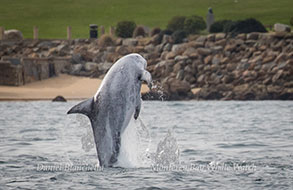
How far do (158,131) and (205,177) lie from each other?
11.5 m

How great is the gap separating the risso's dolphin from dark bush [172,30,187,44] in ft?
156

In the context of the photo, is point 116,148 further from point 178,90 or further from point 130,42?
point 130,42

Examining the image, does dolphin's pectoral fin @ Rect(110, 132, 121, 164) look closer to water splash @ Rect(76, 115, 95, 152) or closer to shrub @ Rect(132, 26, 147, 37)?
water splash @ Rect(76, 115, 95, 152)

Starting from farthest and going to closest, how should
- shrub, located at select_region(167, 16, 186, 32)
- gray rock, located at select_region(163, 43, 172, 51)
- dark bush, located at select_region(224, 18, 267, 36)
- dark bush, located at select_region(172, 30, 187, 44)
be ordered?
shrub, located at select_region(167, 16, 186, 32)
dark bush, located at select_region(172, 30, 187, 44)
dark bush, located at select_region(224, 18, 267, 36)
gray rock, located at select_region(163, 43, 172, 51)

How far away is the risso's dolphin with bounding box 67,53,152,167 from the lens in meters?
14.2

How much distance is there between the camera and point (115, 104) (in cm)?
1423

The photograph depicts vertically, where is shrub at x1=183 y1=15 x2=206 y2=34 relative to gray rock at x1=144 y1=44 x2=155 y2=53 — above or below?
above

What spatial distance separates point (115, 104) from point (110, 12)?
8003 centimetres

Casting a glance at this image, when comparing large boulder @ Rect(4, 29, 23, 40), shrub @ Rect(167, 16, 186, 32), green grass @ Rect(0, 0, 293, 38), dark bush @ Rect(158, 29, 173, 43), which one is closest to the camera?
dark bush @ Rect(158, 29, 173, 43)

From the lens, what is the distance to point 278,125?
2759 cm

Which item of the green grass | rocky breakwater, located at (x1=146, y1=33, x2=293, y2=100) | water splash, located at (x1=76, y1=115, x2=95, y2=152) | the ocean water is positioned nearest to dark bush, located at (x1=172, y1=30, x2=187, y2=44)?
rocky breakwater, located at (x1=146, y1=33, x2=293, y2=100)

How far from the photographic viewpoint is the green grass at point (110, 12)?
8656 centimetres

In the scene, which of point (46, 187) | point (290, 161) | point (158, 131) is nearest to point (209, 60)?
point (158, 131)

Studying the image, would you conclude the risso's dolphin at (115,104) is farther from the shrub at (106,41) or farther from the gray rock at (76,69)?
the shrub at (106,41)
